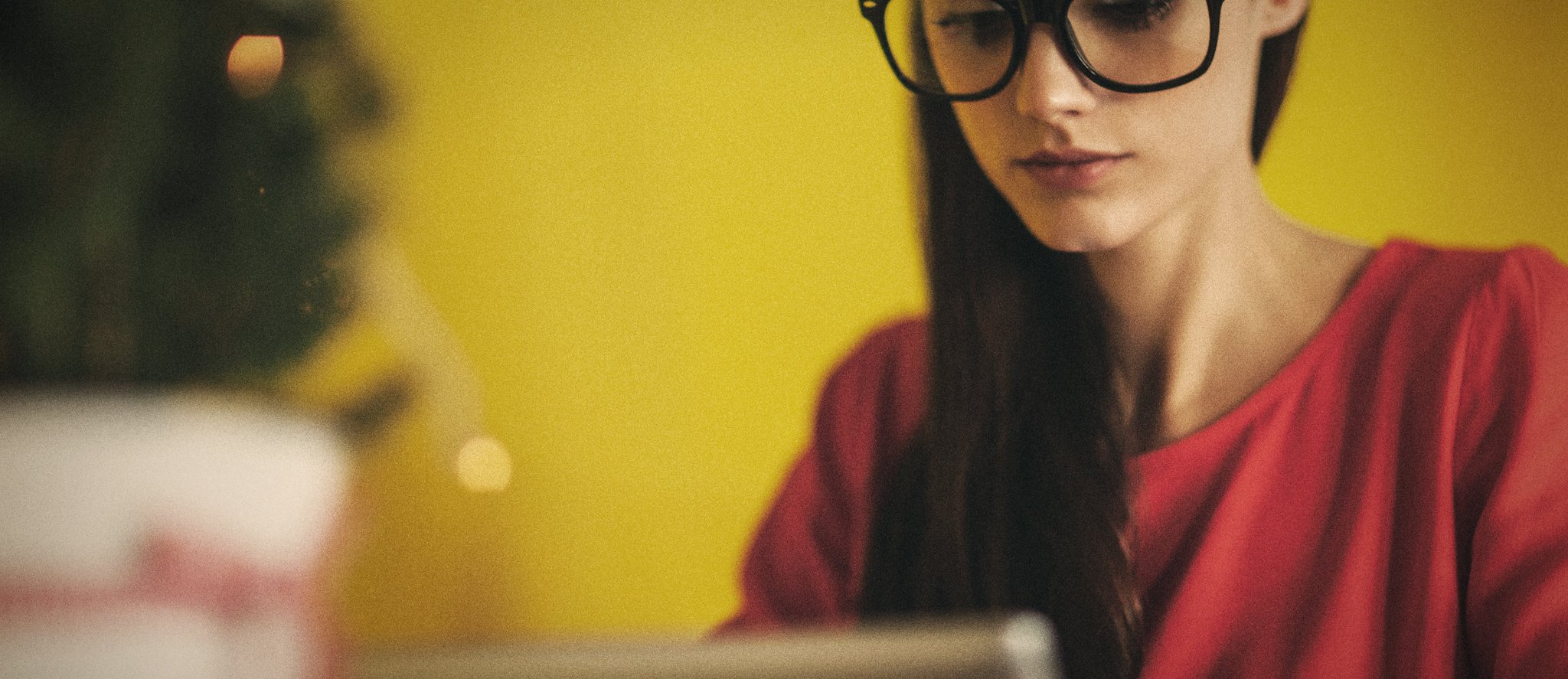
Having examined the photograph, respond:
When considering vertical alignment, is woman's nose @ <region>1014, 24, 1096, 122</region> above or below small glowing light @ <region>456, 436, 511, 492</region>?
above

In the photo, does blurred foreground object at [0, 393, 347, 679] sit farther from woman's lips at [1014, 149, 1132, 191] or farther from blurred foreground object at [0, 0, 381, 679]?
woman's lips at [1014, 149, 1132, 191]

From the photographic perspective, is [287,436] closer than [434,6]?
Yes

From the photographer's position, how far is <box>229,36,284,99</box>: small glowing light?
2.67 feet

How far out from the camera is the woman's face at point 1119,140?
0.90 meters

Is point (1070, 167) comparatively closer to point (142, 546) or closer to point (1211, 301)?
point (1211, 301)

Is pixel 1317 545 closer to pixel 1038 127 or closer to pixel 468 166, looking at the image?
pixel 1038 127

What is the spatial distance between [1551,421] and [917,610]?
464 millimetres

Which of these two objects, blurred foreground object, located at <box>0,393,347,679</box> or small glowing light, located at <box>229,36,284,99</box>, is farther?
small glowing light, located at <box>229,36,284,99</box>

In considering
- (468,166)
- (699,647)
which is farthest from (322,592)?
(468,166)

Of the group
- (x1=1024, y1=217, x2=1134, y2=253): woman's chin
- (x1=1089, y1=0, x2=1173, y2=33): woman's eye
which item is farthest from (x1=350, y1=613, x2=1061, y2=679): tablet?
(x1=1089, y1=0, x2=1173, y2=33): woman's eye

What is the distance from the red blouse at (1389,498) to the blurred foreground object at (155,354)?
23.8 inches

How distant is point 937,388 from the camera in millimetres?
979

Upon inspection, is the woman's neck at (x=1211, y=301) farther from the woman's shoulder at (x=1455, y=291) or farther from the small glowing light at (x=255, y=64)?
the small glowing light at (x=255, y=64)

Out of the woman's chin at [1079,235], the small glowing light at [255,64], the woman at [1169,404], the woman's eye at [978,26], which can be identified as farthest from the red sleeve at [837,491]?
the small glowing light at [255,64]
